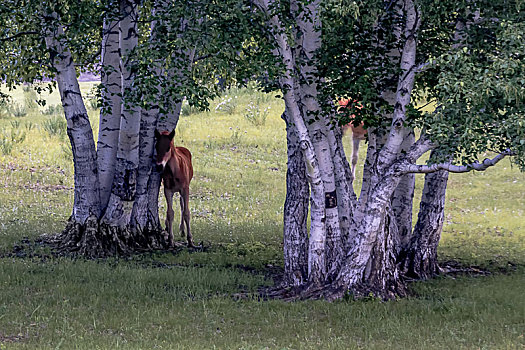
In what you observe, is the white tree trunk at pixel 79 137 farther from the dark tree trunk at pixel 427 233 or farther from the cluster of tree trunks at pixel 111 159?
the dark tree trunk at pixel 427 233

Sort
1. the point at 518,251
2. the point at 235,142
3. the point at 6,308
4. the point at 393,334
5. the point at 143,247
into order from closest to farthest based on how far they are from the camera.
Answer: the point at 393,334 → the point at 6,308 → the point at 143,247 → the point at 518,251 → the point at 235,142

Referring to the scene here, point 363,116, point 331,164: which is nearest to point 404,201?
point 331,164

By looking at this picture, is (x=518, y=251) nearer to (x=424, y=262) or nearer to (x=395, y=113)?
(x=424, y=262)

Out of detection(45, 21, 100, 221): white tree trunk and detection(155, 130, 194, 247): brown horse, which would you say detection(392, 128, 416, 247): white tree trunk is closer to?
detection(155, 130, 194, 247): brown horse

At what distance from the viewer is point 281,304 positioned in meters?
12.0

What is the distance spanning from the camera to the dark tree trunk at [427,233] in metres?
15.7

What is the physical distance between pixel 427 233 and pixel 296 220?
3606 millimetres

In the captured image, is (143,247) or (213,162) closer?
(143,247)

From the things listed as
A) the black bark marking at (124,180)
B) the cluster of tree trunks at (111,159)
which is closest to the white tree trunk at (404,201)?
the cluster of tree trunks at (111,159)

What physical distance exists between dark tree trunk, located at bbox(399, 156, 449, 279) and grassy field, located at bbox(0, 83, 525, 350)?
71 centimetres

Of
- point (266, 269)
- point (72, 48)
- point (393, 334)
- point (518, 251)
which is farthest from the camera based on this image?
point (518, 251)

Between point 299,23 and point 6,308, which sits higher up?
point 299,23

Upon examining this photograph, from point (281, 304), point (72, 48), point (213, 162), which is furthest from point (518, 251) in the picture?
point (213, 162)

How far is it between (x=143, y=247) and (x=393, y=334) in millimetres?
9005
